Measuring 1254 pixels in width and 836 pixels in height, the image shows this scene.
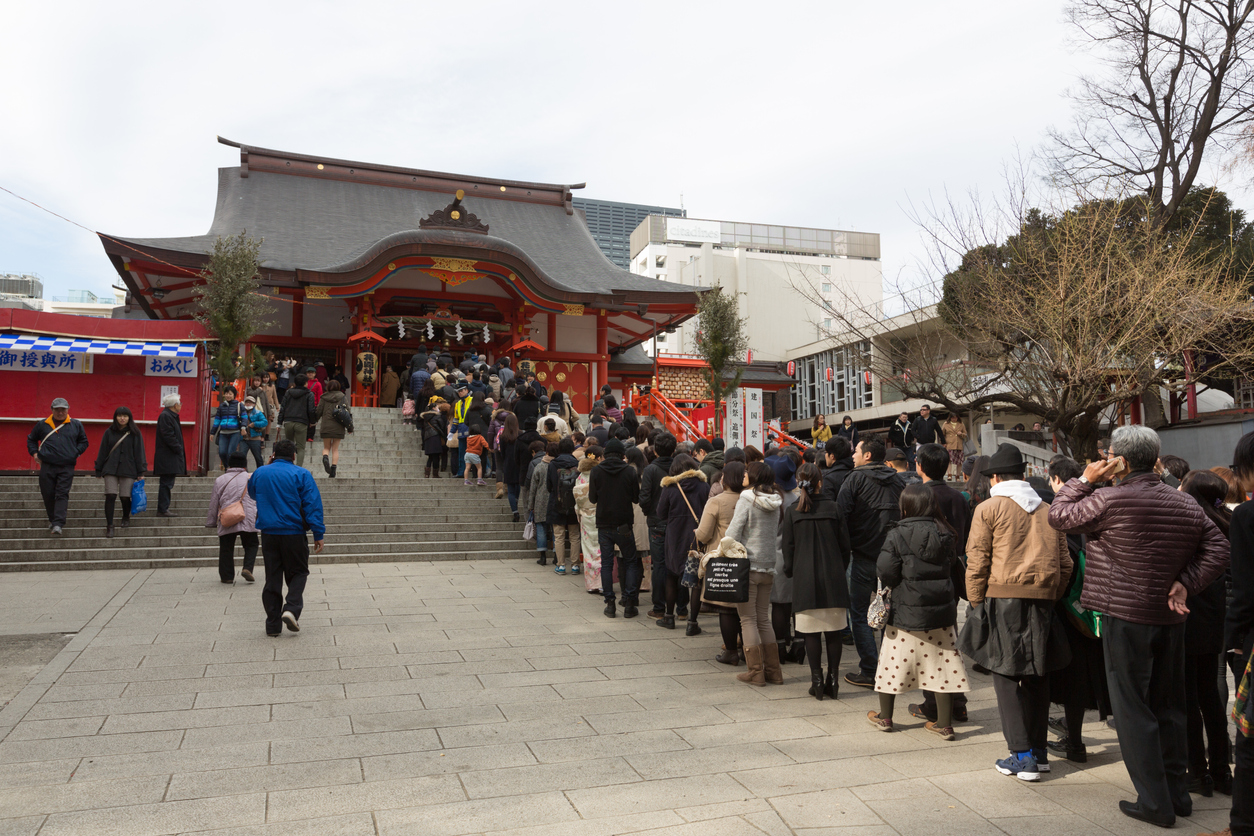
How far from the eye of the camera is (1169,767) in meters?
3.38

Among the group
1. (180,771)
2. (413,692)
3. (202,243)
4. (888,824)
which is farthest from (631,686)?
(202,243)

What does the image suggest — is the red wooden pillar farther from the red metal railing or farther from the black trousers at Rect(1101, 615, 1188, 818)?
the black trousers at Rect(1101, 615, 1188, 818)

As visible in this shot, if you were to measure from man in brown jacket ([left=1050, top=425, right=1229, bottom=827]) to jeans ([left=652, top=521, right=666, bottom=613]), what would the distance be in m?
3.79

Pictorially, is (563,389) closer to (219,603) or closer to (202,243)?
(202,243)

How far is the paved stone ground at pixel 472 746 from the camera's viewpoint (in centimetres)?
327

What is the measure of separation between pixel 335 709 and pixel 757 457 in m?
3.48

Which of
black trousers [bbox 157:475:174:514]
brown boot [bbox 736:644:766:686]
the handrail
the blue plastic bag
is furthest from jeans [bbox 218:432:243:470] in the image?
the handrail

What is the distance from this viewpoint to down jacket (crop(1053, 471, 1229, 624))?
10.9ft

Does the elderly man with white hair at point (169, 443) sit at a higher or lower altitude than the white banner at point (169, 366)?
lower

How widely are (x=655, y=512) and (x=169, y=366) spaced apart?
29.4ft

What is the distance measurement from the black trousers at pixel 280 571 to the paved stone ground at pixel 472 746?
213 millimetres

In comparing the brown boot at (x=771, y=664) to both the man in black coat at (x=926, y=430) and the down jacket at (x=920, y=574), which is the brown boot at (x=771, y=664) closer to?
the down jacket at (x=920, y=574)

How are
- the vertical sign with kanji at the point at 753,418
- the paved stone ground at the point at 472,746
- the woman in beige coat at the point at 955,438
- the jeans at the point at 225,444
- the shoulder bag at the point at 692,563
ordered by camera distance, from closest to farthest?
the paved stone ground at the point at 472,746
the shoulder bag at the point at 692,563
the jeans at the point at 225,444
the woman in beige coat at the point at 955,438
the vertical sign with kanji at the point at 753,418

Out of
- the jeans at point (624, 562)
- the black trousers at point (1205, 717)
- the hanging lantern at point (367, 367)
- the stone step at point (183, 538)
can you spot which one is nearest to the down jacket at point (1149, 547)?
the black trousers at point (1205, 717)
